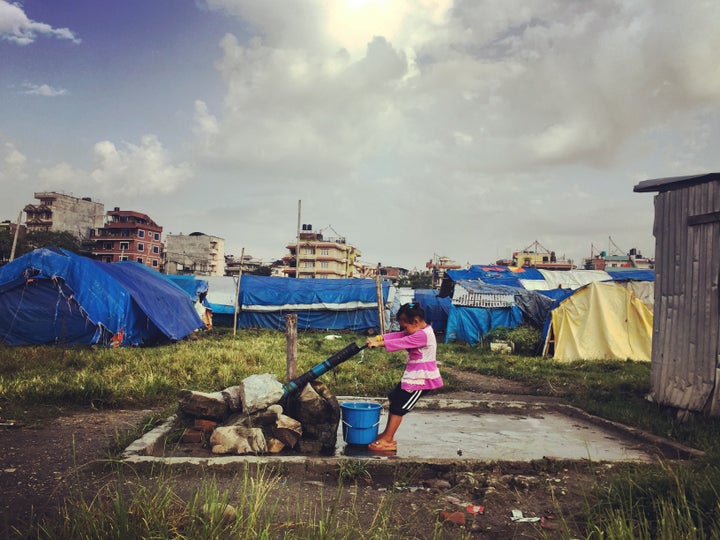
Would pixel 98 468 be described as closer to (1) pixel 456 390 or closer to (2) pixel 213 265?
(1) pixel 456 390

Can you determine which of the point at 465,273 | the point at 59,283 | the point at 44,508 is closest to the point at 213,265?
the point at 465,273

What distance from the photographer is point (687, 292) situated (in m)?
6.78

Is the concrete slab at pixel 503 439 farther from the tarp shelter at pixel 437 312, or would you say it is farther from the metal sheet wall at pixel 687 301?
the tarp shelter at pixel 437 312

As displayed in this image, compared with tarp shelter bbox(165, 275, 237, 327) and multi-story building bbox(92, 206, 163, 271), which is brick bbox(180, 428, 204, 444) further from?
multi-story building bbox(92, 206, 163, 271)

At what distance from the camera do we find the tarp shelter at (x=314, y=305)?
2378 cm

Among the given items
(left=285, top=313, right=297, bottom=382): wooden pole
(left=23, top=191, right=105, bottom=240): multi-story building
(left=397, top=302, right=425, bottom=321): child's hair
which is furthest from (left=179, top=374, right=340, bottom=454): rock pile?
(left=23, top=191, right=105, bottom=240): multi-story building

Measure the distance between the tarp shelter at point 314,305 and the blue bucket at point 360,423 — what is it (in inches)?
722

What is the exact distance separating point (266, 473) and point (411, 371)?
1861 mm

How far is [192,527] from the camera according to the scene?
106 inches

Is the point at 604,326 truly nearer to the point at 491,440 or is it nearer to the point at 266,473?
the point at 491,440

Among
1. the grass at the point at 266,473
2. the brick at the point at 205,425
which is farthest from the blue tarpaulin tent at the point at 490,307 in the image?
the brick at the point at 205,425

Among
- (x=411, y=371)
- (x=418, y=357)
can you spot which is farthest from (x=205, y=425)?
(x=418, y=357)

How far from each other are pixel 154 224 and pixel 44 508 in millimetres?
79792

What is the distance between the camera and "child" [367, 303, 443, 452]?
17.1ft
